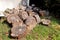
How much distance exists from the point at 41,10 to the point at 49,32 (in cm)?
155

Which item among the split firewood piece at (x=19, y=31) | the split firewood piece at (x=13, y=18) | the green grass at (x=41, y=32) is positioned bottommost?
the green grass at (x=41, y=32)

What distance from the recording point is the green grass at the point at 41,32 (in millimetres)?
5766

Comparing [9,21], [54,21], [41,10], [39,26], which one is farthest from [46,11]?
[9,21]

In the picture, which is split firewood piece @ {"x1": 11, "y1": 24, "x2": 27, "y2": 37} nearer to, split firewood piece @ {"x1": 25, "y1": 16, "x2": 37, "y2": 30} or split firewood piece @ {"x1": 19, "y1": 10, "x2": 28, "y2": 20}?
split firewood piece @ {"x1": 25, "y1": 16, "x2": 37, "y2": 30}

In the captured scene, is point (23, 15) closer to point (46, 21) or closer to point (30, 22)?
point (30, 22)

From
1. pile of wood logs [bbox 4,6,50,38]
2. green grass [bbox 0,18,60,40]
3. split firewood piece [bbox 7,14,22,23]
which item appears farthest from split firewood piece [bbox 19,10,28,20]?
green grass [bbox 0,18,60,40]

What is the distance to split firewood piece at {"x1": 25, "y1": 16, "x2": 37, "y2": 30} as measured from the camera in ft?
19.9

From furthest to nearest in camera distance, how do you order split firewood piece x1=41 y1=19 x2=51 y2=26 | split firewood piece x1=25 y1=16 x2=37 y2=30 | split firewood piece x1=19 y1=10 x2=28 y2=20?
split firewood piece x1=41 y1=19 x2=51 y2=26
split firewood piece x1=19 y1=10 x2=28 y2=20
split firewood piece x1=25 y1=16 x2=37 y2=30

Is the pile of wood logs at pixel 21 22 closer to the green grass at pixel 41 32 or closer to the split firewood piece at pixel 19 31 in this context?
the split firewood piece at pixel 19 31

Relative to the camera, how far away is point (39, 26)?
634 cm

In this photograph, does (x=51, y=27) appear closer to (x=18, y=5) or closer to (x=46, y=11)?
(x=46, y=11)

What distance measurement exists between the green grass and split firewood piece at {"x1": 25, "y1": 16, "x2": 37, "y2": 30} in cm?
12

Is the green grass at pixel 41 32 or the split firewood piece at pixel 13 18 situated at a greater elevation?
the split firewood piece at pixel 13 18

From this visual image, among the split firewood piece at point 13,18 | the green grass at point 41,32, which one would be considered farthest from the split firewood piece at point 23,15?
the green grass at point 41,32
